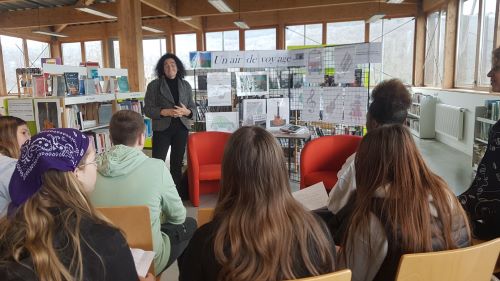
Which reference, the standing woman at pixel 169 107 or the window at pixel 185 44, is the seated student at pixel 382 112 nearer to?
the standing woman at pixel 169 107

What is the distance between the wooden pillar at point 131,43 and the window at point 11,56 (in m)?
7.59

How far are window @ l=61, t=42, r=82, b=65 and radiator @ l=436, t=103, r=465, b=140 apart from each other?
35.8 ft

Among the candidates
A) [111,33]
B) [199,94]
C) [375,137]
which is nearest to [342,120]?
[199,94]

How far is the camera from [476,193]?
6.08 ft

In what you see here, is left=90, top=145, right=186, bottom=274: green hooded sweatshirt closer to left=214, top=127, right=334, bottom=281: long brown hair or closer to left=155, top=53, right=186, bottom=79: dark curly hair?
left=214, top=127, right=334, bottom=281: long brown hair

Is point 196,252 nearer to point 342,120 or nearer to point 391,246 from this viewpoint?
point 391,246

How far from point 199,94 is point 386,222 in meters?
3.95

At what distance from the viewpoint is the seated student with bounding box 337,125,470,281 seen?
1199 millimetres

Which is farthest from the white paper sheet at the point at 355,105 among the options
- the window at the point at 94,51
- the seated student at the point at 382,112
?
the window at the point at 94,51

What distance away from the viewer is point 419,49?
947cm

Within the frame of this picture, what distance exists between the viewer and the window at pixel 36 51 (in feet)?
38.3

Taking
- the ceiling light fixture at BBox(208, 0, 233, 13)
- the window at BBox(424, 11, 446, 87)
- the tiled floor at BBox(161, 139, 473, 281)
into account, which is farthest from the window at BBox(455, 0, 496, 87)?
the ceiling light fixture at BBox(208, 0, 233, 13)

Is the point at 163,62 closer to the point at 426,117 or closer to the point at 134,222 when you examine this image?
the point at 134,222

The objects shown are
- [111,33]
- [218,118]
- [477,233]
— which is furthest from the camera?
[111,33]
